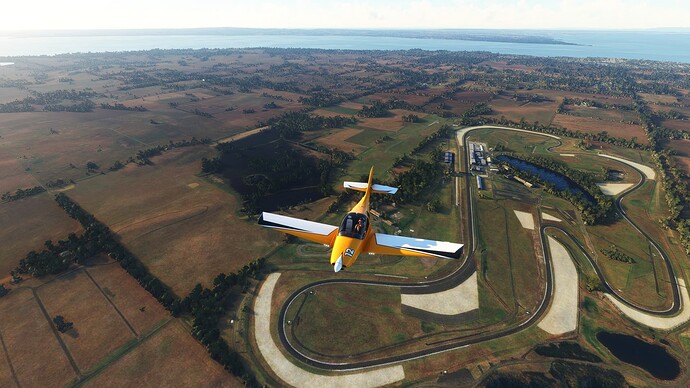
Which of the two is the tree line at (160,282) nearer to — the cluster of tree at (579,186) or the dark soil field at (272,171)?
the dark soil field at (272,171)

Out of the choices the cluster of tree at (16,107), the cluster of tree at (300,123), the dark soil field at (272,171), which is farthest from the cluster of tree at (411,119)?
the cluster of tree at (16,107)

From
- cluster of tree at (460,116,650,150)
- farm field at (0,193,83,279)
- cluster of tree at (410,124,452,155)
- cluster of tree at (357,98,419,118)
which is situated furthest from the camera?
cluster of tree at (357,98,419,118)

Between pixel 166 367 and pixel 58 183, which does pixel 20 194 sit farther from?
pixel 166 367

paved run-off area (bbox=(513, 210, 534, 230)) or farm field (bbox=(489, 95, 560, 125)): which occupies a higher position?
farm field (bbox=(489, 95, 560, 125))

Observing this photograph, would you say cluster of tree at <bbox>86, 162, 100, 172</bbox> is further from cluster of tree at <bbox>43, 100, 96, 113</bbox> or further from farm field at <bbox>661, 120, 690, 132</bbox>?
farm field at <bbox>661, 120, 690, 132</bbox>

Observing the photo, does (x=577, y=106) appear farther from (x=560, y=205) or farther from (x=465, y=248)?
(x=465, y=248)

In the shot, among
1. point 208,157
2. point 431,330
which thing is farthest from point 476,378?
point 208,157

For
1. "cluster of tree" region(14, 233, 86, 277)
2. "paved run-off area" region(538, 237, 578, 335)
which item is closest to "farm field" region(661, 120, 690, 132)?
"paved run-off area" region(538, 237, 578, 335)
